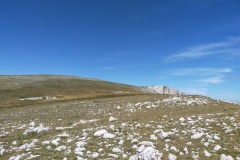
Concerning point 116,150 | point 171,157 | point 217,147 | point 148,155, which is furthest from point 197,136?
point 116,150

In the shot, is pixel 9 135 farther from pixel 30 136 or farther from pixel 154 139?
pixel 154 139

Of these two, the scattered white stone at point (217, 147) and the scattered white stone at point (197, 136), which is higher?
the scattered white stone at point (197, 136)

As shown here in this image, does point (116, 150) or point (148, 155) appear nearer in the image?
point (148, 155)

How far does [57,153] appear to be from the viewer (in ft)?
40.9

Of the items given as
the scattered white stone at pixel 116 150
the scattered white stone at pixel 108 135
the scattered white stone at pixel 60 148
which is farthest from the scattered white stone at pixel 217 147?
the scattered white stone at pixel 60 148

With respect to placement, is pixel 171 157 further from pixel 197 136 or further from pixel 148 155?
pixel 197 136

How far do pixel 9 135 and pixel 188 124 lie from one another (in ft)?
40.3

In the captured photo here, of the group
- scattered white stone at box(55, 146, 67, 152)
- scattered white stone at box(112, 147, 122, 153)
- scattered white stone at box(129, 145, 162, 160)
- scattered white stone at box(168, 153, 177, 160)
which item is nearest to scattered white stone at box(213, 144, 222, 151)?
scattered white stone at box(168, 153, 177, 160)

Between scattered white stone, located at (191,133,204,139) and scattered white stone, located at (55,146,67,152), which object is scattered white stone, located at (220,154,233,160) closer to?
scattered white stone, located at (191,133,204,139)

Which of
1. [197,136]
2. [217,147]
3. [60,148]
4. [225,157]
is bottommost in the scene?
[60,148]

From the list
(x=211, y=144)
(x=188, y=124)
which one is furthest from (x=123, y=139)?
(x=188, y=124)

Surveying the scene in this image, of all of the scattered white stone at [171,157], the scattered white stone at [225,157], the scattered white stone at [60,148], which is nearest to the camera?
the scattered white stone at [225,157]

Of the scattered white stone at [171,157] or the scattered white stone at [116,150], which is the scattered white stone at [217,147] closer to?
the scattered white stone at [171,157]

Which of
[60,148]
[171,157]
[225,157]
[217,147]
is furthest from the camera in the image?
[60,148]
